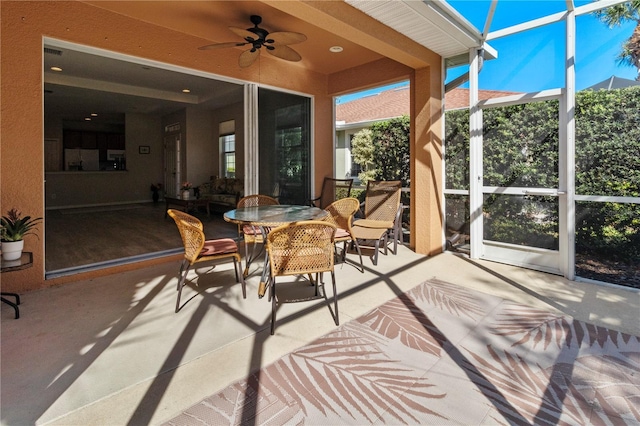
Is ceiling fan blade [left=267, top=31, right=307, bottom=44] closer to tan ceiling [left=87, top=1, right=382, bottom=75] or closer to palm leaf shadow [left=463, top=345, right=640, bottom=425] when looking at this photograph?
tan ceiling [left=87, top=1, right=382, bottom=75]

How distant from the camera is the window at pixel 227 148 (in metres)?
9.43

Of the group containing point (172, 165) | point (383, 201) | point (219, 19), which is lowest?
point (383, 201)

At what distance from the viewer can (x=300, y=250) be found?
2463 millimetres

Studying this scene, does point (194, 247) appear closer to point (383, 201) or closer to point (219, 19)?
point (219, 19)

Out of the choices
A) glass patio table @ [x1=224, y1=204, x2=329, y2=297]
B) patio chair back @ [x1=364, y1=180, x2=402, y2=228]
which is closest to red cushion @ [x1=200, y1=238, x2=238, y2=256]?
glass patio table @ [x1=224, y1=204, x2=329, y2=297]

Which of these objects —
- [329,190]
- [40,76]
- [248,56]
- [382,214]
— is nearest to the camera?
[40,76]

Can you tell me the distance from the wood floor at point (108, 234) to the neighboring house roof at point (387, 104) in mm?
4126

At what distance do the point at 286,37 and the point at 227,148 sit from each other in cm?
696

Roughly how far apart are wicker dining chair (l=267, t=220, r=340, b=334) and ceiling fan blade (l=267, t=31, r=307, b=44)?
201 centimetres

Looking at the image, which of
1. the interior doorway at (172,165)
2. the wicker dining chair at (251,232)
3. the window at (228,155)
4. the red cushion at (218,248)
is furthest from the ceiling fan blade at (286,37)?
the interior doorway at (172,165)

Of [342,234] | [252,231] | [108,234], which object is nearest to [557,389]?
[342,234]

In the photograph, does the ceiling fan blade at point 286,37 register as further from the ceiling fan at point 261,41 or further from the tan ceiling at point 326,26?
the tan ceiling at point 326,26

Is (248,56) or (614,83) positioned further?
(248,56)

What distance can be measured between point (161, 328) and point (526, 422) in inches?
92.8
